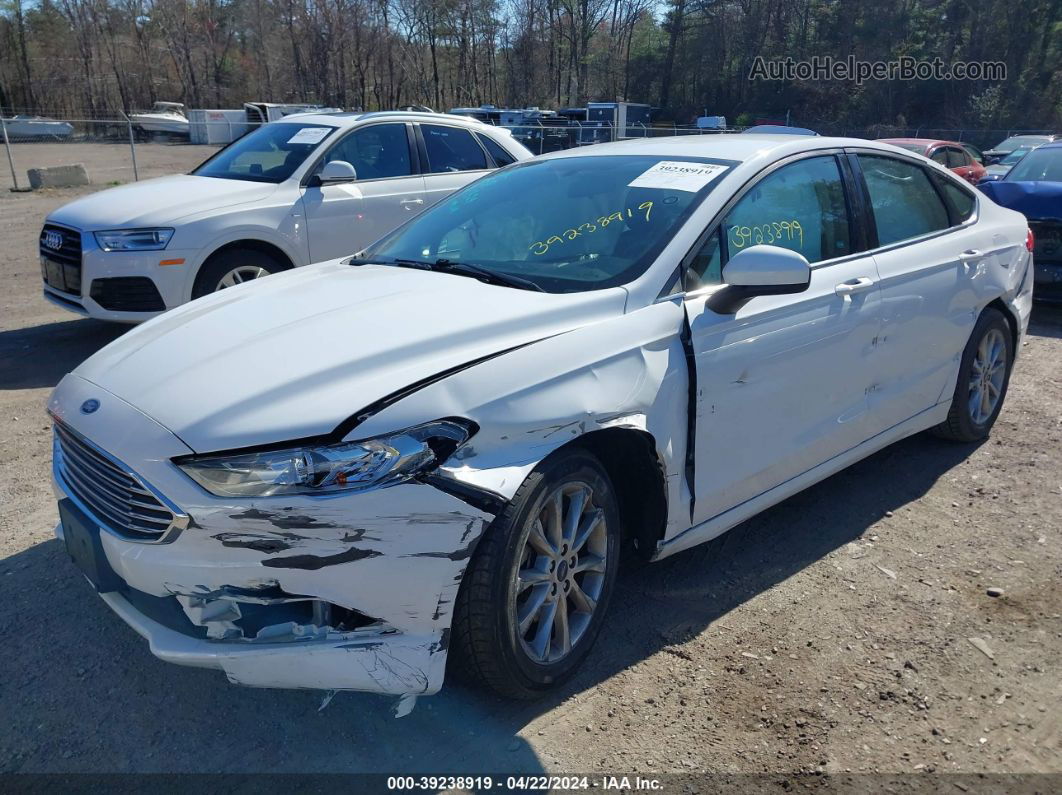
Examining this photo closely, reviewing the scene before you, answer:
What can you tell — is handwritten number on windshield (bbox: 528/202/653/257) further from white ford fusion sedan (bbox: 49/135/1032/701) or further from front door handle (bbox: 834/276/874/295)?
front door handle (bbox: 834/276/874/295)

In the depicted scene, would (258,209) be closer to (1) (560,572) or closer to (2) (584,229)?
(2) (584,229)

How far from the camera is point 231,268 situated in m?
6.51

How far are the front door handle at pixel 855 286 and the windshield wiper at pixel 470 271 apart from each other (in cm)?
143

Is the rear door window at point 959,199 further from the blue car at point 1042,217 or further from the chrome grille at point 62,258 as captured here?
the chrome grille at point 62,258

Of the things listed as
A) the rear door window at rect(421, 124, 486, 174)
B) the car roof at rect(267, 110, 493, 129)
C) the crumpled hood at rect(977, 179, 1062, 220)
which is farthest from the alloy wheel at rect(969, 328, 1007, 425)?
the car roof at rect(267, 110, 493, 129)

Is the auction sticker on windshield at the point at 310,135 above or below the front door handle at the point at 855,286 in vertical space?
above

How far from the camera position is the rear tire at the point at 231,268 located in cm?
640

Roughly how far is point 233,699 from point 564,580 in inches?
46.0

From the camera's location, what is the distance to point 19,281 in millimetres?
9328

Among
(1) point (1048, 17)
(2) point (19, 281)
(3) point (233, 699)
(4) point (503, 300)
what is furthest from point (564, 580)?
(1) point (1048, 17)

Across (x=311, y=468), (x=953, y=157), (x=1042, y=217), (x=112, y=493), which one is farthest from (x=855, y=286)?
(x=953, y=157)

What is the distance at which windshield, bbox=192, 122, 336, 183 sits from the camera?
7031 millimetres

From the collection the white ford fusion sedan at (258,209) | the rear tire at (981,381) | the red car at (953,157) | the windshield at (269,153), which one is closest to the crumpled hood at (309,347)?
the rear tire at (981,381)

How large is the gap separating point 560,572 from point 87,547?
1.46m
